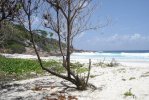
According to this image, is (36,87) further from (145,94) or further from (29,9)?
(145,94)

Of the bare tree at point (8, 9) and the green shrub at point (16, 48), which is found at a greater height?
the bare tree at point (8, 9)

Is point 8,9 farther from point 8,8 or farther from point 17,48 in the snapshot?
point 17,48

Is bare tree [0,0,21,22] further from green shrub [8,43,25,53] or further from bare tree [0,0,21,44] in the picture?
green shrub [8,43,25,53]

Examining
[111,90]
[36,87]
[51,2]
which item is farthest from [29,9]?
[111,90]

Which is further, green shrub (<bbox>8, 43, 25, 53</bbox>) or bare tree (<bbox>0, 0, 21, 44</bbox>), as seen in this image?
green shrub (<bbox>8, 43, 25, 53</bbox>)

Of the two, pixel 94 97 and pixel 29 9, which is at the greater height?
pixel 29 9

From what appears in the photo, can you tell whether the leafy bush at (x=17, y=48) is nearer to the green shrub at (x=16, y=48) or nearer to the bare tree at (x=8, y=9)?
the green shrub at (x=16, y=48)

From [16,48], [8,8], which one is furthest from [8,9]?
[16,48]

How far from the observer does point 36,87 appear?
1424 centimetres

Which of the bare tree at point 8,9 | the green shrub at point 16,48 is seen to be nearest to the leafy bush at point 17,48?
the green shrub at point 16,48

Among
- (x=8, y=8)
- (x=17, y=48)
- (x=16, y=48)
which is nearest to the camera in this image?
(x=8, y=8)

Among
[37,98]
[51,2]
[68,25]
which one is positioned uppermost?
[51,2]

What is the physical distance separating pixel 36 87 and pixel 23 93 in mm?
1225

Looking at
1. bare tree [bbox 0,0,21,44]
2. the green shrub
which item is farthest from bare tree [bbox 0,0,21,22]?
the green shrub
